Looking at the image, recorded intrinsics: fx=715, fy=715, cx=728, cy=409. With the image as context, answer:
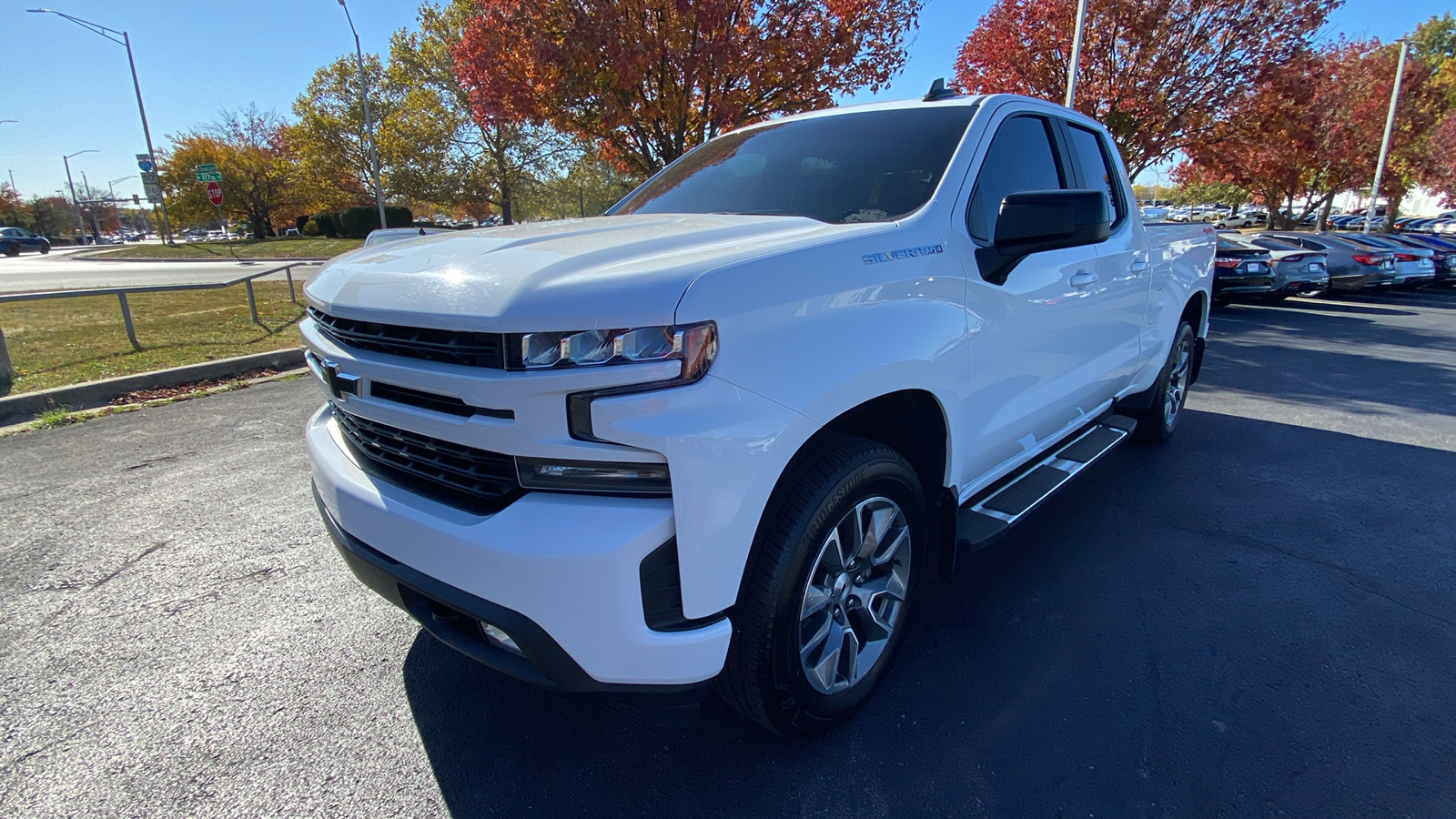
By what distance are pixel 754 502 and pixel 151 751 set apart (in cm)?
204

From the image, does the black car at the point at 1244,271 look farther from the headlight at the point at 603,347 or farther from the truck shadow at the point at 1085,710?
the headlight at the point at 603,347

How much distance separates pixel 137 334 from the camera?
9219 mm

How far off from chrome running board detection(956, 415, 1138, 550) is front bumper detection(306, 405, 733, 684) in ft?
4.21

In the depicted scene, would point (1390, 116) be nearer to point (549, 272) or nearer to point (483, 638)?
point (549, 272)

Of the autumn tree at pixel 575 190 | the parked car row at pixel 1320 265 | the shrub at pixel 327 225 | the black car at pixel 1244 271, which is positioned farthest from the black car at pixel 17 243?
the parked car row at pixel 1320 265

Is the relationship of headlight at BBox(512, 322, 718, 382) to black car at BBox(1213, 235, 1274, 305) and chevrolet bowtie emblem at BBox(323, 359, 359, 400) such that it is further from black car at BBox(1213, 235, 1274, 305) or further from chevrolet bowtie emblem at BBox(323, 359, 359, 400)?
black car at BBox(1213, 235, 1274, 305)

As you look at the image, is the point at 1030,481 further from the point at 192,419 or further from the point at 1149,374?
the point at 192,419

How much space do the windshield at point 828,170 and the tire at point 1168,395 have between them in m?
2.89

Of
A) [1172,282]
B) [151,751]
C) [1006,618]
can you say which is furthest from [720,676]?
[1172,282]

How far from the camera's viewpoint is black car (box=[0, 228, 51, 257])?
122 ft

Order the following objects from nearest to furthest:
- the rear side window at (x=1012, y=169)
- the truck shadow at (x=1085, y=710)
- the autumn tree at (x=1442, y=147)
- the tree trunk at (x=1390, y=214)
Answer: the truck shadow at (x=1085, y=710), the rear side window at (x=1012, y=169), the autumn tree at (x=1442, y=147), the tree trunk at (x=1390, y=214)

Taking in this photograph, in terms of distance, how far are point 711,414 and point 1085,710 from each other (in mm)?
1708

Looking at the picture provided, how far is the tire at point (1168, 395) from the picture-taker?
15.7 ft

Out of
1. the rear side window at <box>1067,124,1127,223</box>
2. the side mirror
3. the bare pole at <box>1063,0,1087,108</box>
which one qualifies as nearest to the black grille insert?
the side mirror
